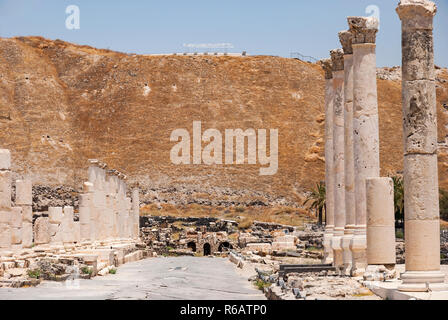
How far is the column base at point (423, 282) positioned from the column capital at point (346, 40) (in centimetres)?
830

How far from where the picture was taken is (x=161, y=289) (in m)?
17.6

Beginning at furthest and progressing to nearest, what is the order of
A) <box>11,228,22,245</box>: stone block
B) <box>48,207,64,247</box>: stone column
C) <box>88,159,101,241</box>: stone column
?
<box>88,159,101,241</box>: stone column, <box>48,207,64,247</box>: stone column, <box>11,228,22,245</box>: stone block

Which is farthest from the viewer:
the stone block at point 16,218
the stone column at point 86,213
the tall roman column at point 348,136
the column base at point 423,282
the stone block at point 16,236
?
the stone column at point 86,213

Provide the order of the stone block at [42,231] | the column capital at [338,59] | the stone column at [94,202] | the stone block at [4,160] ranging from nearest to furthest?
the stone block at [4,160] < the column capital at [338,59] < the stone block at [42,231] < the stone column at [94,202]

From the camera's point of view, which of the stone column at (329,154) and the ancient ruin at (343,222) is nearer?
the ancient ruin at (343,222)

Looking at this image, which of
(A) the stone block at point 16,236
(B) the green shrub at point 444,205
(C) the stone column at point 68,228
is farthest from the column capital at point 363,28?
(B) the green shrub at point 444,205

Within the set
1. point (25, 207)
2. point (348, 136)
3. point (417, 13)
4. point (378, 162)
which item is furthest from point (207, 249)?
point (417, 13)

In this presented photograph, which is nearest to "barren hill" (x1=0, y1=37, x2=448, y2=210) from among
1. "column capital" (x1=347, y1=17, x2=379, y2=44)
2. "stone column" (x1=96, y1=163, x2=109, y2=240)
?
"stone column" (x1=96, y1=163, x2=109, y2=240)

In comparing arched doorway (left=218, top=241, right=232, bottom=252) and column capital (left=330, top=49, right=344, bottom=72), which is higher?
column capital (left=330, top=49, right=344, bottom=72)

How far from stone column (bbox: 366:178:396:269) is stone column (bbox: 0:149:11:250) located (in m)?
9.97

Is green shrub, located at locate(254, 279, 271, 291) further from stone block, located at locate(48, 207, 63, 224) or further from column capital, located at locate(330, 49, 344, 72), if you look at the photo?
stone block, located at locate(48, 207, 63, 224)

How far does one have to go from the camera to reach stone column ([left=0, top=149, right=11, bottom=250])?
21.5 metres

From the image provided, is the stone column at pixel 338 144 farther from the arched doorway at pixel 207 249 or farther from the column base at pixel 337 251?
the arched doorway at pixel 207 249

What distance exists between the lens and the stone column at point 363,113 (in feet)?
59.8
